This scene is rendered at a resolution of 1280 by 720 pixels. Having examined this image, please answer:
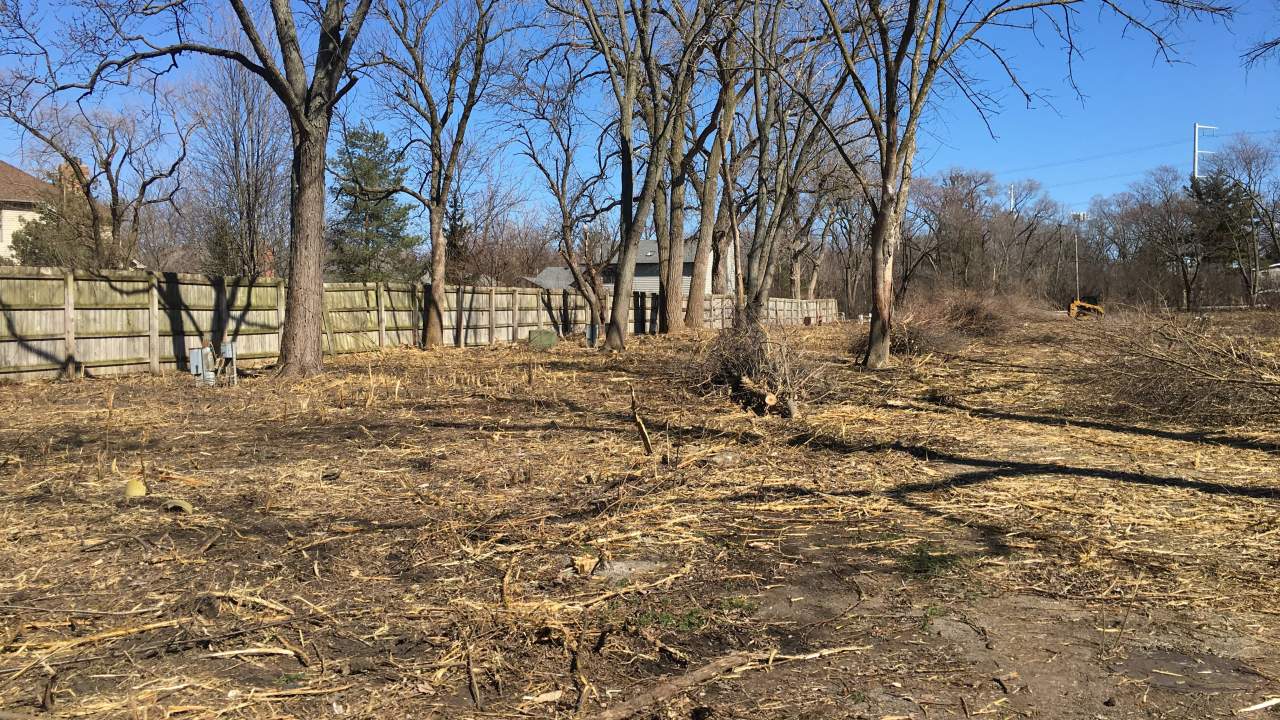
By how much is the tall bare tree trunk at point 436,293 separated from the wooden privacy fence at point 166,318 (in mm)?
504

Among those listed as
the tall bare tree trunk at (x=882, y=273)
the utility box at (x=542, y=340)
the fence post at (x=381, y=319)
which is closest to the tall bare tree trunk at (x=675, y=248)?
the utility box at (x=542, y=340)

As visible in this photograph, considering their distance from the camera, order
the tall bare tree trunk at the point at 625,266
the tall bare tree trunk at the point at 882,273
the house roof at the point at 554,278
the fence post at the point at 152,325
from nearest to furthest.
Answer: the tall bare tree trunk at the point at 882,273, the fence post at the point at 152,325, the tall bare tree trunk at the point at 625,266, the house roof at the point at 554,278

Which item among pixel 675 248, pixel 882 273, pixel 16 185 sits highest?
pixel 16 185

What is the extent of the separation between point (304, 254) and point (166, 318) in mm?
3724

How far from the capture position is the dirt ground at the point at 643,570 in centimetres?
274

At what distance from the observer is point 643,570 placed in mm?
3930

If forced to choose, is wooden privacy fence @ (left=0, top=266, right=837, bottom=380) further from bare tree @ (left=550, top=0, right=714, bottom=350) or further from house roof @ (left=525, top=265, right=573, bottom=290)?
house roof @ (left=525, top=265, right=573, bottom=290)

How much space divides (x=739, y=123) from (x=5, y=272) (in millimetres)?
17433

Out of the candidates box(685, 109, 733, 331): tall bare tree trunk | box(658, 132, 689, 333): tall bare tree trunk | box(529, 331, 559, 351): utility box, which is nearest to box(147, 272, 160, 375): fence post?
box(529, 331, 559, 351): utility box

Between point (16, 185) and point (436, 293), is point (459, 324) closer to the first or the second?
point (436, 293)

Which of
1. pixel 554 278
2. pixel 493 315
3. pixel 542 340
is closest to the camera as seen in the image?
pixel 542 340

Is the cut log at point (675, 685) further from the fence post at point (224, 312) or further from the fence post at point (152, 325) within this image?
the fence post at point (224, 312)

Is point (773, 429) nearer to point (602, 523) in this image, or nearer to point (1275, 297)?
point (602, 523)

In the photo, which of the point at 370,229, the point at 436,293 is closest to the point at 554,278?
the point at 370,229
